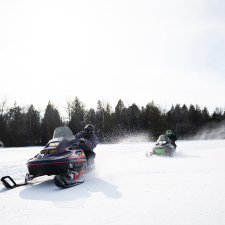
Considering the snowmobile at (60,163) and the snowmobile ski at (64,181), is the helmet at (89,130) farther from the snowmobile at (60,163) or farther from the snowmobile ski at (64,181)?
the snowmobile ski at (64,181)

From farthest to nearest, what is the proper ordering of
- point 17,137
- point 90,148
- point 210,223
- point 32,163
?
point 17,137 < point 90,148 < point 32,163 < point 210,223

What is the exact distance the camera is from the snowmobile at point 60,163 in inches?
169

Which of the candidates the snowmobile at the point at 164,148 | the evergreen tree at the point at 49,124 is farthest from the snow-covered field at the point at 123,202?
the evergreen tree at the point at 49,124

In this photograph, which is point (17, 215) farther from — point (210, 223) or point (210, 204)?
point (210, 204)

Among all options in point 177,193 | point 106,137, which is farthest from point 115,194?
point 106,137

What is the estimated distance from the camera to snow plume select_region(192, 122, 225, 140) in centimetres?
4278

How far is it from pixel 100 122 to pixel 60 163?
38.5 m

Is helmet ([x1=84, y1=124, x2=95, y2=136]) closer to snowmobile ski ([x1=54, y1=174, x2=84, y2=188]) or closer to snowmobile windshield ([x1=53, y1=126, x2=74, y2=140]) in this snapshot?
snowmobile windshield ([x1=53, y1=126, x2=74, y2=140])

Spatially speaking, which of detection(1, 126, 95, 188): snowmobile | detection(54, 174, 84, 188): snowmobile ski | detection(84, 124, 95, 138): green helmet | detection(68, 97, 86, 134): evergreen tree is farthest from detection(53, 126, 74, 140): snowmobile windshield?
detection(68, 97, 86, 134): evergreen tree

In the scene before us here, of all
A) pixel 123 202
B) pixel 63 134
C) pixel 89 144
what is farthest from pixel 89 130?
pixel 123 202

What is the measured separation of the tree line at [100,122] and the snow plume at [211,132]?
0.49m

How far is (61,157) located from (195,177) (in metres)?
3.05

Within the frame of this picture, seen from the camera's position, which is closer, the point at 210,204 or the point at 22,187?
the point at 210,204

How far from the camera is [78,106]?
149 ft
